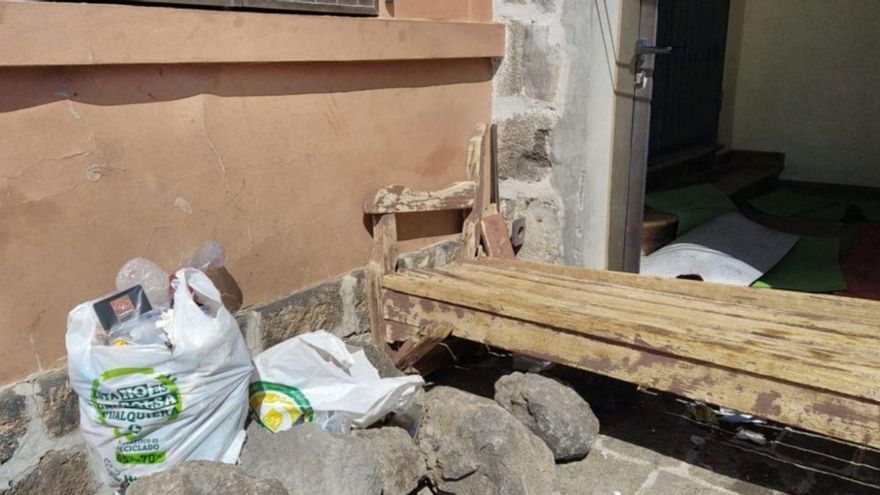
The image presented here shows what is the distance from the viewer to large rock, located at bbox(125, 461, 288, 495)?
1885 mm

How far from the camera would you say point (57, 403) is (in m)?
2.07

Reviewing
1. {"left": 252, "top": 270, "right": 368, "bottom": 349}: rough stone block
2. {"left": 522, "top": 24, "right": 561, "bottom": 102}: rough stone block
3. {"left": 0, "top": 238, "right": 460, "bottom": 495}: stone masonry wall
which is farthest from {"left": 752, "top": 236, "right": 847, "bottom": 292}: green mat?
{"left": 0, "top": 238, "right": 460, "bottom": 495}: stone masonry wall

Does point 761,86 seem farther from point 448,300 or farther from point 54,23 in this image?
point 54,23

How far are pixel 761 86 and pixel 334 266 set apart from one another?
16.3ft

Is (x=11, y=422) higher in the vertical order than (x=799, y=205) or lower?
higher

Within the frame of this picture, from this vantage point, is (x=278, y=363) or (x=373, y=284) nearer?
(x=278, y=363)

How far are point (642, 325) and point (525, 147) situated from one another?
1.43 m

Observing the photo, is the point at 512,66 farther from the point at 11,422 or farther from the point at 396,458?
the point at 11,422

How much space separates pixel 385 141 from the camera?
306cm

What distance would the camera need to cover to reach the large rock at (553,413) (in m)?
2.62

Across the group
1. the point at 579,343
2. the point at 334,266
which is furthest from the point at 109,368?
the point at 579,343

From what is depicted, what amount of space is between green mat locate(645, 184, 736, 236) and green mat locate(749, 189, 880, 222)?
0.62 m

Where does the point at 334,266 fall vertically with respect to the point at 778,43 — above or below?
below

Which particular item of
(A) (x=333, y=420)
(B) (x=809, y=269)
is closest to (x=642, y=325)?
(A) (x=333, y=420)
